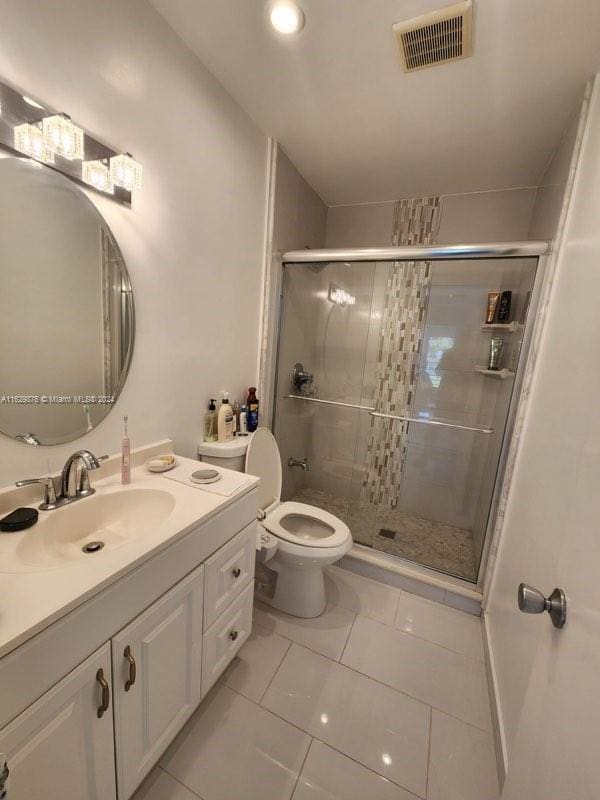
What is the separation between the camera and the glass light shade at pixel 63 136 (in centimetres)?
89

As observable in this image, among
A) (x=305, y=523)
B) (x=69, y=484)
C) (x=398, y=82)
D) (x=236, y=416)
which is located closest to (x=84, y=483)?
(x=69, y=484)

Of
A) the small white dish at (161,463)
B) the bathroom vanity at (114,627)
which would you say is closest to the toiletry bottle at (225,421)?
the small white dish at (161,463)

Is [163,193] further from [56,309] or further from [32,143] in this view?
[56,309]

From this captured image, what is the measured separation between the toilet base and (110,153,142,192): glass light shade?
167cm

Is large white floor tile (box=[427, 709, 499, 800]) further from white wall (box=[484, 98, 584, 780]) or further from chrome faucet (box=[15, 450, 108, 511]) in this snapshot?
chrome faucet (box=[15, 450, 108, 511])

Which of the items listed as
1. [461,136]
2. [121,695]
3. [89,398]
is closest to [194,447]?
[89,398]

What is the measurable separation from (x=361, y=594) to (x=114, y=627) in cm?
146

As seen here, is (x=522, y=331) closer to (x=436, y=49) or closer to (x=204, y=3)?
(x=436, y=49)

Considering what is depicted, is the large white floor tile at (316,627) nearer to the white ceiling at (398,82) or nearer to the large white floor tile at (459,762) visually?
the large white floor tile at (459,762)

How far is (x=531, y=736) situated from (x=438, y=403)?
1.95 metres

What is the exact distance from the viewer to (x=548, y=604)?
0.60 meters

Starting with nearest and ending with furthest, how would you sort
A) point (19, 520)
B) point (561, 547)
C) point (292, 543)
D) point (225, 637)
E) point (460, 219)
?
point (561, 547), point (19, 520), point (225, 637), point (292, 543), point (460, 219)

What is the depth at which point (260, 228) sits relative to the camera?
186 centimetres

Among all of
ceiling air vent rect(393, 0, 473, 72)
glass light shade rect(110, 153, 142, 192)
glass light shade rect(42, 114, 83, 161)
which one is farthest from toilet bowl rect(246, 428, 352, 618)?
ceiling air vent rect(393, 0, 473, 72)
